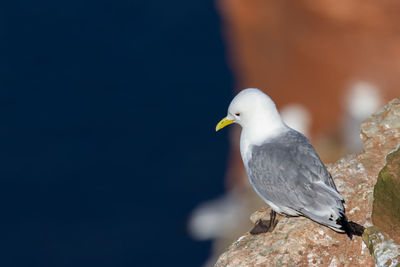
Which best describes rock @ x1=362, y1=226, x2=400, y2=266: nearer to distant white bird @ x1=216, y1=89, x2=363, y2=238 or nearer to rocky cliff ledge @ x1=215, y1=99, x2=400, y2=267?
rocky cliff ledge @ x1=215, y1=99, x2=400, y2=267

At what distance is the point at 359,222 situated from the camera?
582 cm

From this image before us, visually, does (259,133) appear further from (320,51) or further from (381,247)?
(320,51)

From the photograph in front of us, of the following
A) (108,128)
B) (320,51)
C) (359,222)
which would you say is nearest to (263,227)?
(359,222)

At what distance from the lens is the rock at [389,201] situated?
5.31 m

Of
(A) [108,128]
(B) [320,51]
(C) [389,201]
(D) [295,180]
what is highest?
(D) [295,180]

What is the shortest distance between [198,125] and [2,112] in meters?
10.8

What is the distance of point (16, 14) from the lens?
122ft

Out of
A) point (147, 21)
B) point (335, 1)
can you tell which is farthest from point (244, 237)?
point (147, 21)

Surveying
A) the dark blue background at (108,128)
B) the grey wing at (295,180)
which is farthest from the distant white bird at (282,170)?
the dark blue background at (108,128)

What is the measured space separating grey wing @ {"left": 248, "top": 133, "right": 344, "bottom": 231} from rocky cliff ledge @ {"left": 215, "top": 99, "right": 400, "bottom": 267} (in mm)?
272

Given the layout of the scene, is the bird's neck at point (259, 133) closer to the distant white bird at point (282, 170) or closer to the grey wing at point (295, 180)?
the distant white bird at point (282, 170)

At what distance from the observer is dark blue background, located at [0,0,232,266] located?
25.4 meters

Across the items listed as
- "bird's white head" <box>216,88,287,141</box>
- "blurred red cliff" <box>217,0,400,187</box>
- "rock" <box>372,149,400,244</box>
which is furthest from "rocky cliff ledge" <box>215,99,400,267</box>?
"blurred red cliff" <box>217,0,400,187</box>

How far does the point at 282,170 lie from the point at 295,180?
19 centimetres
